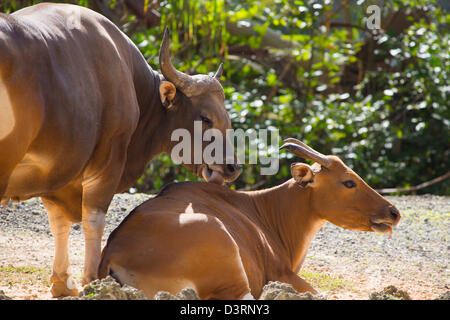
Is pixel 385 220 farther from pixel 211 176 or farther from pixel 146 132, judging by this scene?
pixel 146 132

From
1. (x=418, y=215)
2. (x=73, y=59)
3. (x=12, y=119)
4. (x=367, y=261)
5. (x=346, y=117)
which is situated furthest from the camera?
(x=346, y=117)

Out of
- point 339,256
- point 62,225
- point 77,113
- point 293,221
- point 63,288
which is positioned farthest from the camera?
point 339,256

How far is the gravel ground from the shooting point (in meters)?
5.43

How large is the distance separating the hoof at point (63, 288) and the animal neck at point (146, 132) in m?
0.77

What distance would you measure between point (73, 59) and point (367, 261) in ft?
11.7

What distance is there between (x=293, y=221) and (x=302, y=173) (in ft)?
1.23

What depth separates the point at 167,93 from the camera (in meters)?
5.34

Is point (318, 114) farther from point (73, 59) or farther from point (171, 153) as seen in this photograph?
point (73, 59)

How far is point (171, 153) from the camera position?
213 inches

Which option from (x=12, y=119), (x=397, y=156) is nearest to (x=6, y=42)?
(x=12, y=119)

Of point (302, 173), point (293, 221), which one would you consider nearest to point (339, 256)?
point (293, 221)

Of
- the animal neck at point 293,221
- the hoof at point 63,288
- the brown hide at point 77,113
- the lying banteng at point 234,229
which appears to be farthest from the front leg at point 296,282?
the hoof at point 63,288

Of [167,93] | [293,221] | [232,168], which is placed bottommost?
[293,221]

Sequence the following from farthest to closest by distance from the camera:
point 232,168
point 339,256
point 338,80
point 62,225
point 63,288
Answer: point 338,80, point 339,256, point 232,168, point 62,225, point 63,288
